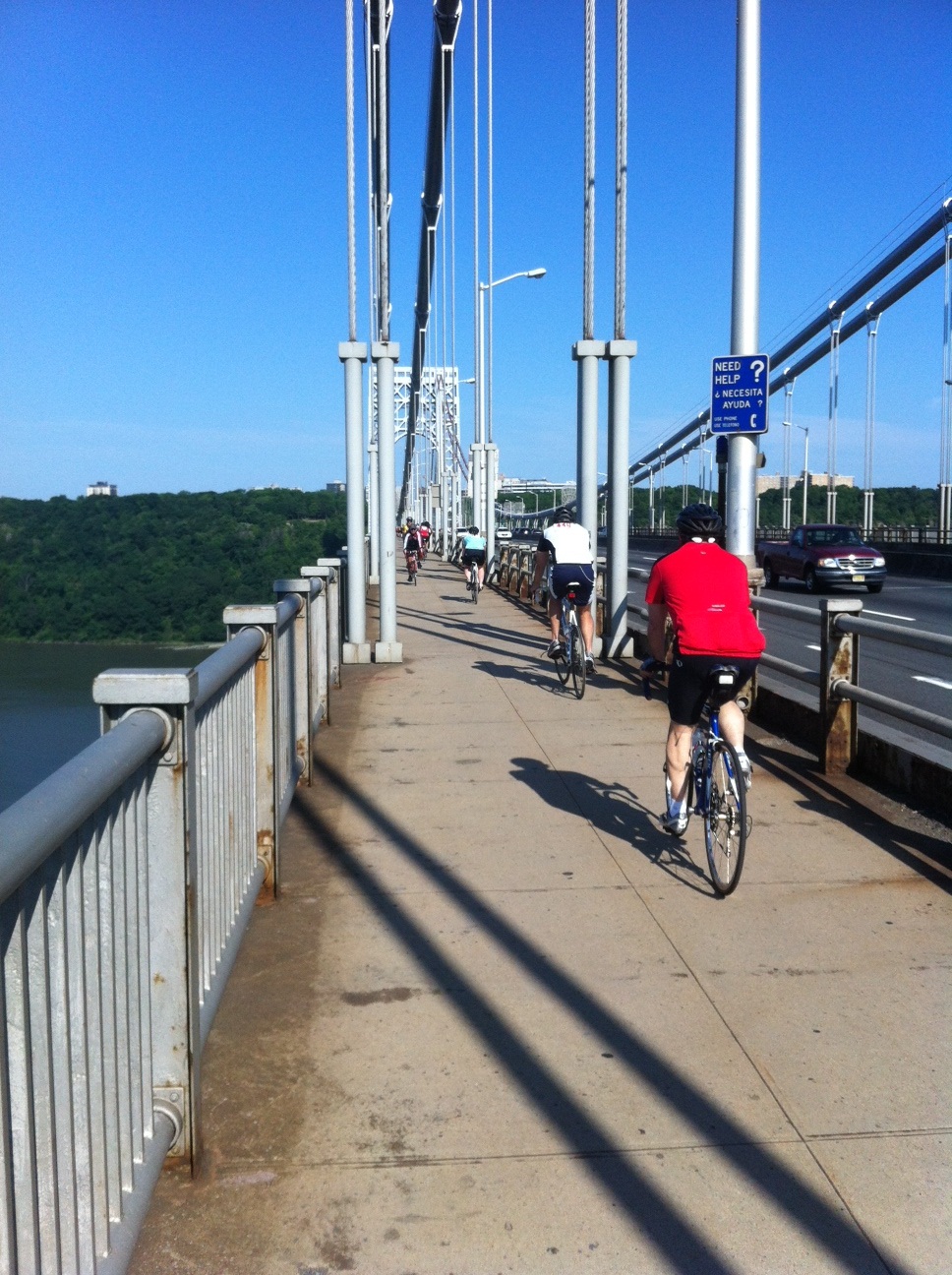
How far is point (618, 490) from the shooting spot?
45.4 ft

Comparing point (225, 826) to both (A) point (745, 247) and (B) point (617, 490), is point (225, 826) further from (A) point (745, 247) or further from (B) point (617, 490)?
(B) point (617, 490)

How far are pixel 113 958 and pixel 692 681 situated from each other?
3.57 m

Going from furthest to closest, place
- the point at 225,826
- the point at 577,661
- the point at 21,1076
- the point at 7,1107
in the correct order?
the point at 577,661, the point at 225,826, the point at 21,1076, the point at 7,1107

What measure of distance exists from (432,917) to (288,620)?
6.02ft

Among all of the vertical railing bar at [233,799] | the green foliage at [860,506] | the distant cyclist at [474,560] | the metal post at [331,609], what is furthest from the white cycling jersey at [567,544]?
the green foliage at [860,506]

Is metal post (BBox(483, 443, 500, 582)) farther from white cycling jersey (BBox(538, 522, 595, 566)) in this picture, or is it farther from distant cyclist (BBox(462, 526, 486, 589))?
white cycling jersey (BBox(538, 522, 595, 566))

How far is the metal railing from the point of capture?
189 centimetres

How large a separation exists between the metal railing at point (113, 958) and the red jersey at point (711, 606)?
212 centimetres

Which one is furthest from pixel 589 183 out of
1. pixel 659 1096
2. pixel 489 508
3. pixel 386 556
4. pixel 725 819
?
pixel 489 508

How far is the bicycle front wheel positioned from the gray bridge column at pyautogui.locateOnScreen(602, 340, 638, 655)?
802 centimetres

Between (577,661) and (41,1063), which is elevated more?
(41,1063)

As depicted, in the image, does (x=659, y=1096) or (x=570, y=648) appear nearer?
(x=659, y=1096)

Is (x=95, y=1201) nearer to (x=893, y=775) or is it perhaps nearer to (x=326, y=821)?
(x=326, y=821)

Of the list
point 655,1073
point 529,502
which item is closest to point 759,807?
point 655,1073
